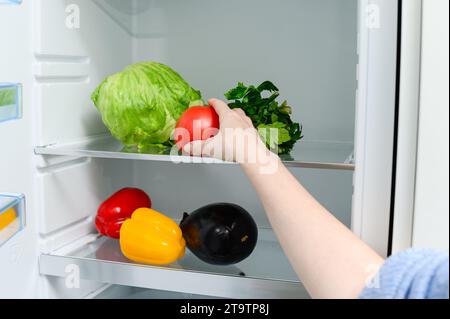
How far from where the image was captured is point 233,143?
111cm

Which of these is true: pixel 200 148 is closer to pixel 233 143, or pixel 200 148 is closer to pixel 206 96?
pixel 233 143

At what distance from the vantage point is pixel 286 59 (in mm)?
1594

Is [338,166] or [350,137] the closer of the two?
[338,166]

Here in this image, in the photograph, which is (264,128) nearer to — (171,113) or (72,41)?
(171,113)

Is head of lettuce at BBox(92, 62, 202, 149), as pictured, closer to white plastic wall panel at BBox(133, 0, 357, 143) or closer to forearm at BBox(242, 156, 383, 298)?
white plastic wall panel at BBox(133, 0, 357, 143)

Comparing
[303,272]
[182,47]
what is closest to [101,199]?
[182,47]

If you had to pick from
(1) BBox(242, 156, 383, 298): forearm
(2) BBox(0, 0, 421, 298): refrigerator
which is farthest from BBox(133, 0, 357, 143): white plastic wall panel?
(1) BBox(242, 156, 383, 298): forearm

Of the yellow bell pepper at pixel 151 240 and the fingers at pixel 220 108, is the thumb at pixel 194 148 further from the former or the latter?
the yellow bell pepper at pixel 151 240

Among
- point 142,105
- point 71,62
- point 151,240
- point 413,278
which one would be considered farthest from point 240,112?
point 413,278

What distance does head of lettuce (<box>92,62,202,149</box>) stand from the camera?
54.2 inches

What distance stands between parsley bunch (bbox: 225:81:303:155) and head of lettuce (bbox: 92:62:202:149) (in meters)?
0.14

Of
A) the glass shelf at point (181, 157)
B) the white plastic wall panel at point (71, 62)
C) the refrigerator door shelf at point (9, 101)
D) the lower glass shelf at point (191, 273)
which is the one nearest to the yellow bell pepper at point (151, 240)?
the lower glass shelf at point (191, 273)

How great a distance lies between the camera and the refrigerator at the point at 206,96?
1.06 meters

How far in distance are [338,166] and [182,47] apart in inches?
29.3
